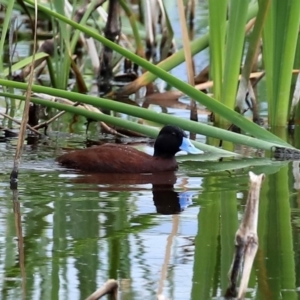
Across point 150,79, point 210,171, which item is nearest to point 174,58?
point 150,79

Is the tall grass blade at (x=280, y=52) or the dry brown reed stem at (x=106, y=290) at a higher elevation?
the tall grass blade at (x=280, y=52)

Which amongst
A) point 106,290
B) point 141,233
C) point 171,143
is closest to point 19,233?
point 141,233

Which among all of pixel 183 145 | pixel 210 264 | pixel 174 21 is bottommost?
pixel 210 264

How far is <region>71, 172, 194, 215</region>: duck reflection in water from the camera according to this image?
554cm

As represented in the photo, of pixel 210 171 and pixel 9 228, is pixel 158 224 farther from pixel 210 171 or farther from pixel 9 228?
pixel 210 171

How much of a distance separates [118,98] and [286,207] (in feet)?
15.2

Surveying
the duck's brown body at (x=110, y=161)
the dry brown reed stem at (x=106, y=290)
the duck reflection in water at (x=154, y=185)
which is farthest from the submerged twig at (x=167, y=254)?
the duck's brown body at (x=110, y=161)

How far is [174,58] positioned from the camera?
28.2 feet

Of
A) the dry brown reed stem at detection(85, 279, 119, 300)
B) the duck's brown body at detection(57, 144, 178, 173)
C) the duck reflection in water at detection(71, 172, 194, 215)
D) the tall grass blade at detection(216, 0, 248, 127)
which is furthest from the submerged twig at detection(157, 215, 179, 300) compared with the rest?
the tall grass blade at detection(216, 0, 248, 127)

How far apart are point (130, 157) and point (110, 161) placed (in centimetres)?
15

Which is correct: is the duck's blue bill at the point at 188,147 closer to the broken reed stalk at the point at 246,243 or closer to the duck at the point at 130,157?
the duck at the point at 130,157

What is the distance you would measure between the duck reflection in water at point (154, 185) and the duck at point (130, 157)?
91 mm

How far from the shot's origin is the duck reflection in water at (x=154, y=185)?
5543mm

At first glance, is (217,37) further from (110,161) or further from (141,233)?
(141,233)
